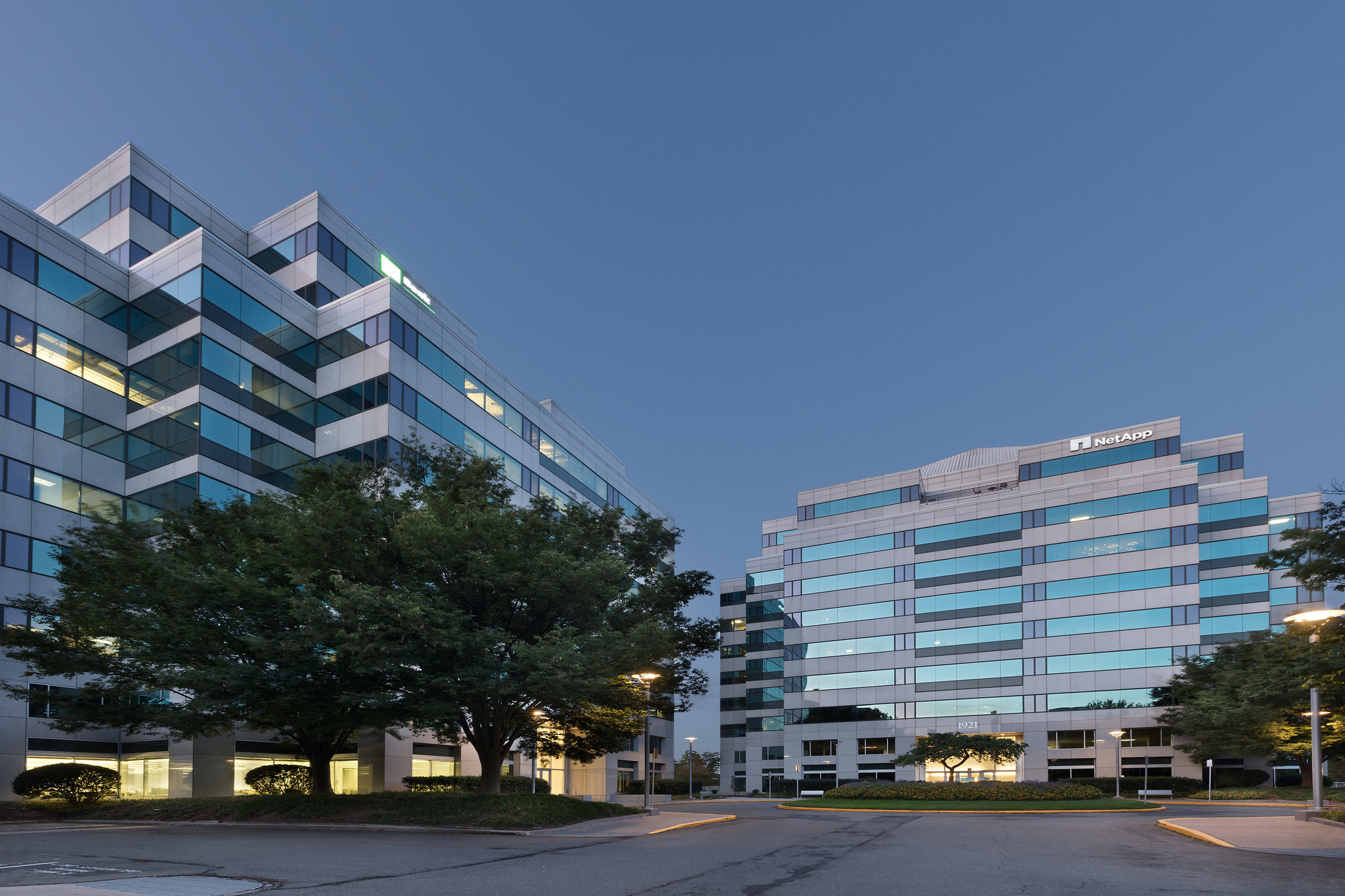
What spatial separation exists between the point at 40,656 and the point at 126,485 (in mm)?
14372

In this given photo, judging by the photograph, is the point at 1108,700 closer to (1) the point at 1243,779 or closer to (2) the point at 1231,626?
(1) the point at 1243,779

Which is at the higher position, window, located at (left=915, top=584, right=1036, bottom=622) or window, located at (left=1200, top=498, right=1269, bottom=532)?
window, located at (left=1200, top=498, right=1269, bottom=532)

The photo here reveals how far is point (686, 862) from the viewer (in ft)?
59.1

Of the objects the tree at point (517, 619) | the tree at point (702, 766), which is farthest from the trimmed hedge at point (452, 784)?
the tree at point (702, 766)

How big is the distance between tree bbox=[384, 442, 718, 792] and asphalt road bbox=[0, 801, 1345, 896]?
4.34 metres

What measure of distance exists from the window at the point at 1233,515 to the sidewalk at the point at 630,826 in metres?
59.8

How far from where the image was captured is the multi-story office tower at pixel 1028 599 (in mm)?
72938

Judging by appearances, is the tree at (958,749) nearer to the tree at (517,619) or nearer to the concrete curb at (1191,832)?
the concrete curb at (1191,832)

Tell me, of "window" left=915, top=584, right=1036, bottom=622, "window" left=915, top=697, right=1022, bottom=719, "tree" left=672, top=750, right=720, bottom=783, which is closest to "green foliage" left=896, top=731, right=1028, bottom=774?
"window" left=915, top=697, right=1022, bottom=719

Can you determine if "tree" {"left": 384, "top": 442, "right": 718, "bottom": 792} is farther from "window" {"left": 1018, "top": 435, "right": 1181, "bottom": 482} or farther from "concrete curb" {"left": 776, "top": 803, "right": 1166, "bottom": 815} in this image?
"window" {"left": 1018, "top": 435, "right": 1181, "bottom": 482}

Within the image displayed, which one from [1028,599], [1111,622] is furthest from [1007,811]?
[1028,599]

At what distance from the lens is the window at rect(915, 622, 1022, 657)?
7888cm

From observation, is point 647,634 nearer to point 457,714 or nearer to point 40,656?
point 457,714

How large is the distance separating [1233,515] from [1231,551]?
10.0 feet
